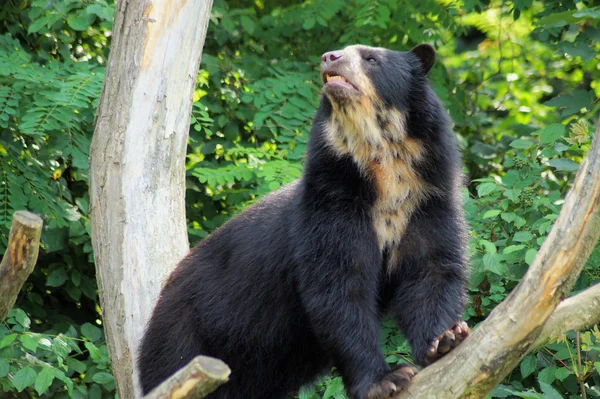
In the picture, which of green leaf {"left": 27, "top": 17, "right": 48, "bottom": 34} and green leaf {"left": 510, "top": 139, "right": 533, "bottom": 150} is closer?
green leaf {"left": 510, "top": 139, "right": 533, "bottom": 150}

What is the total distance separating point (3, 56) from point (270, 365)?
2.93 meters

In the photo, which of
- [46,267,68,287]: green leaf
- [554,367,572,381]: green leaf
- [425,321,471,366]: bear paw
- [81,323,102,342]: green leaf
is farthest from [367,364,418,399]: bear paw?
[46,267,68,287]: green leaf

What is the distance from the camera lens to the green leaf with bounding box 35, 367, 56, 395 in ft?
15.2

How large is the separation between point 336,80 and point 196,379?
197cm

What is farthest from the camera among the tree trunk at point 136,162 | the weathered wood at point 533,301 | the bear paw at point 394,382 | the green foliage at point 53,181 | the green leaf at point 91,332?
the green leaf at point 91,332

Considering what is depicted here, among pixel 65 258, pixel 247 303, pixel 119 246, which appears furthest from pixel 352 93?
pixel 65 258

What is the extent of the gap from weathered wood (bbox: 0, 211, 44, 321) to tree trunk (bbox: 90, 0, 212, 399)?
1321 mm

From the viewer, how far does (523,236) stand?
15.4ft

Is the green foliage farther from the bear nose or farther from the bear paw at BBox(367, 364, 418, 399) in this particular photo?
the bear paw at BBox(367, 364, 418, 399)

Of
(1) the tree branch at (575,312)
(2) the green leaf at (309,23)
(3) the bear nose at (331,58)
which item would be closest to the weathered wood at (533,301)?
Result: (1) the tree branch at (575,312)

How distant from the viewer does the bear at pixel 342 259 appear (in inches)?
154

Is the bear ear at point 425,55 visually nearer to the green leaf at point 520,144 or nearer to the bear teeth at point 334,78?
the bear teeth at point 334,78

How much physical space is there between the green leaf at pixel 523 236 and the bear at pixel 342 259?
2.07 feet

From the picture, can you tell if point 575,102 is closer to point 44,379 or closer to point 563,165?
point 563,165
